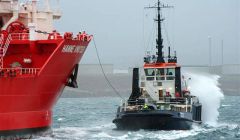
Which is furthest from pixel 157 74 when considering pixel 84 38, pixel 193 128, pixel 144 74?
pixel 84 38

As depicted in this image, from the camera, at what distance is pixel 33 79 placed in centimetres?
4138

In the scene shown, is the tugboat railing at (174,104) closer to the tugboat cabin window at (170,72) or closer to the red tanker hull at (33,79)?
the tugboat cabin window at (170,72)

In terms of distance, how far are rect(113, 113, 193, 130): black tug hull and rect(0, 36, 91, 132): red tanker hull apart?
4.71 m

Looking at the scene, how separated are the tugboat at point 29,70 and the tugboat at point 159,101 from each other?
15.4 ft

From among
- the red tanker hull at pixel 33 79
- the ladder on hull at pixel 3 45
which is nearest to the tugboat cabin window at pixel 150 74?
the red tanker hull at pixel 33 79

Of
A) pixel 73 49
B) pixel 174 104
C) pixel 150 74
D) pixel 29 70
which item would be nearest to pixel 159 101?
pixel 174 104

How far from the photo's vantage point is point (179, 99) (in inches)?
1951

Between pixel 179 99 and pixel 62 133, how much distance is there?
7885mm

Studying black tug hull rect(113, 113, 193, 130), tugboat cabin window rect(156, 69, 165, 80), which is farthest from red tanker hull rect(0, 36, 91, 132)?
tugboat cabin window rect(156, 69, 165, 80)

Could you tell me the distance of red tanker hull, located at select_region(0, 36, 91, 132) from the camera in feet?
133

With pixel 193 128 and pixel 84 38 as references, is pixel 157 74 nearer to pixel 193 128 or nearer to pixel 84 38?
pixel 193 128

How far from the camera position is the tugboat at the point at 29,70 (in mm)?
40656

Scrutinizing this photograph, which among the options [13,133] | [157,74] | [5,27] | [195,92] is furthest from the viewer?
[195,92]

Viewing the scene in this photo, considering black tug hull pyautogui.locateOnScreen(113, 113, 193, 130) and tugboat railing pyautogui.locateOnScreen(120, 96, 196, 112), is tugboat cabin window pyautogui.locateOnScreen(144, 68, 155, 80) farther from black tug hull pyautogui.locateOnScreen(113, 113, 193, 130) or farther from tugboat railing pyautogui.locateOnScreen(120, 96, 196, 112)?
black tug hull pyautogui.locateOnScreen(113, 113, 193, 130)
